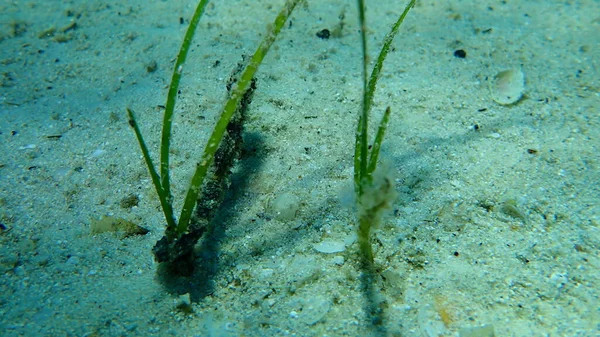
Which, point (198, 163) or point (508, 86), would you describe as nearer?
point (198, 163)

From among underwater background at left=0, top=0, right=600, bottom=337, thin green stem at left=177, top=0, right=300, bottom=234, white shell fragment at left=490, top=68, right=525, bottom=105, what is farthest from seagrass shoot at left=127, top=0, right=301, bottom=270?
white shell fragment at left=490, top=68, right=525, bottom=105

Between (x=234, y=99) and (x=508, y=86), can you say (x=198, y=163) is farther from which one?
(x=508, y=86)

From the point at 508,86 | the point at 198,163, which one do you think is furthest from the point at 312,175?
the point at 508,86

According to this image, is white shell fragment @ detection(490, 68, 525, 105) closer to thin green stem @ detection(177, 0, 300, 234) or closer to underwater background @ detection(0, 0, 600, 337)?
underwater background @ detection(0, 0, 600, 337)

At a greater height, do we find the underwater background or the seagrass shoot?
the seagrass shoot

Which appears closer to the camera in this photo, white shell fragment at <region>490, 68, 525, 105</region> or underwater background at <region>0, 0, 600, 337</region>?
underwater background at <region>0, 0, 600, 337</region>

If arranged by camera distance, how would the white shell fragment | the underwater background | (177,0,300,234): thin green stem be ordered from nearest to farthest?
1. (177,0,300,234): thin green stem
2. the underwater background
3. the white shell fragment

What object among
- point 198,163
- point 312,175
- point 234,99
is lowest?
point 312,175

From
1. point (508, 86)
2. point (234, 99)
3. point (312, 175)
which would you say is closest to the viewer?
point (234, 99)
